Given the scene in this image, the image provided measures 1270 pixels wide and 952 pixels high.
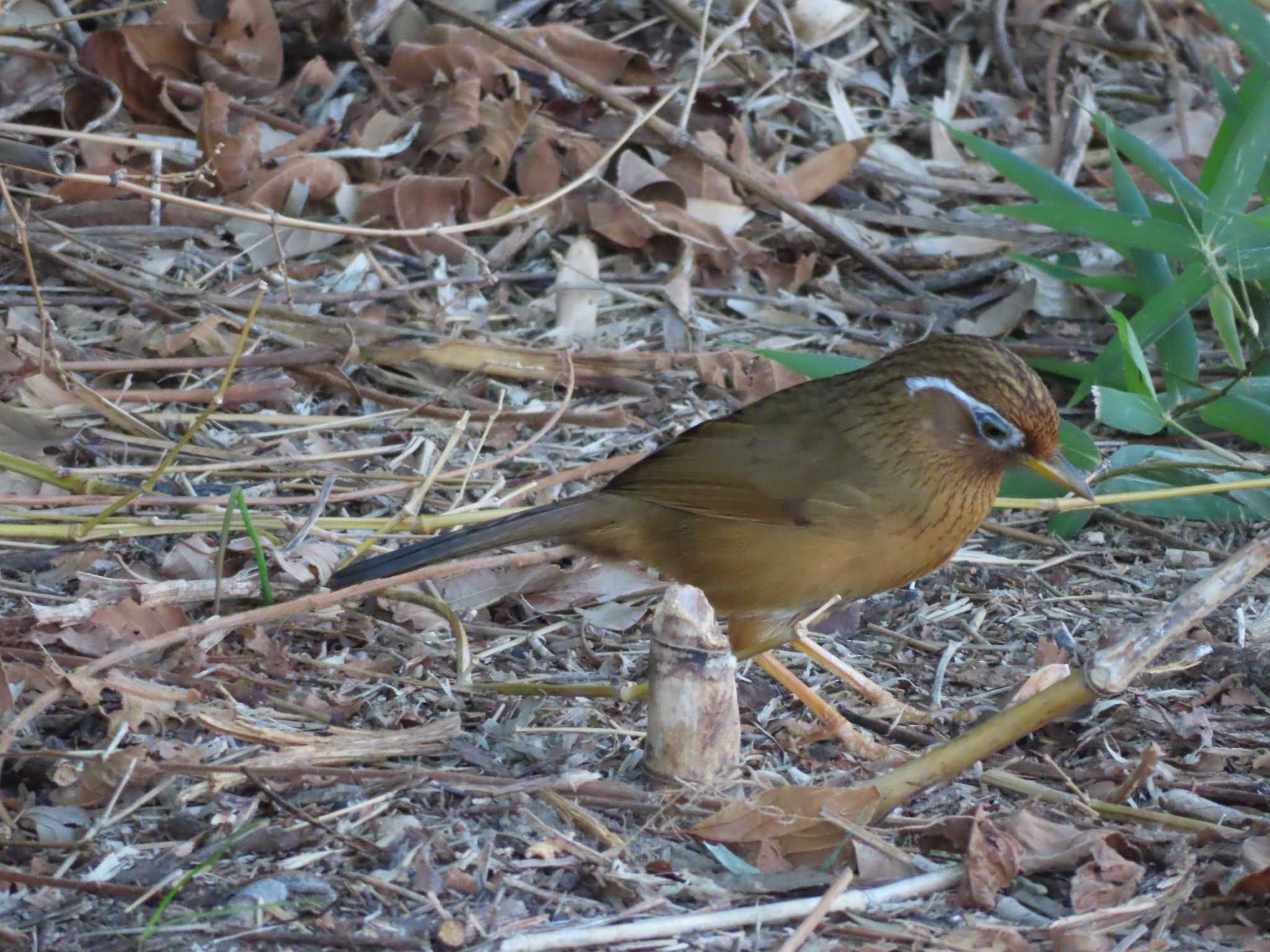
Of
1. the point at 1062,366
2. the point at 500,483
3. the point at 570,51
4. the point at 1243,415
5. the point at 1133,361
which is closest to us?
the point at 1133,361

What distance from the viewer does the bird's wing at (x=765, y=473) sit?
13.8 feet

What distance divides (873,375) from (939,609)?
0.73m

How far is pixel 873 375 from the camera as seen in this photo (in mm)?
4473

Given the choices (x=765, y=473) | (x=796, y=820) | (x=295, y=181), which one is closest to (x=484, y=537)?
(x=765, y=473)

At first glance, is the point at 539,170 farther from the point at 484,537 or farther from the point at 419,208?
the point at 484,537

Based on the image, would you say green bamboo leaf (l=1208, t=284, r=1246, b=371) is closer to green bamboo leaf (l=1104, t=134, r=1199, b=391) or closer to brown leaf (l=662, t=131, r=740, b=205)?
green bamboo leaf (l=1104, t=134, r=1199, b=391)

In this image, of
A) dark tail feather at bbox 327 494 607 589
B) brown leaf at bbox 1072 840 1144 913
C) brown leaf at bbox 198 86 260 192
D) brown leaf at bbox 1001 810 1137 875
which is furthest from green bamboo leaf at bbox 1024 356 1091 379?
brown leaf at bbox 198 86 260 192

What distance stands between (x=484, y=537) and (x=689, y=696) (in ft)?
3.94

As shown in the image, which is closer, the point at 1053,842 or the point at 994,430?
the point at 1053,842

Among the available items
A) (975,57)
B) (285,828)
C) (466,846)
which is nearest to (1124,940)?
(466,846)

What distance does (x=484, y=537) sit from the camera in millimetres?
4199

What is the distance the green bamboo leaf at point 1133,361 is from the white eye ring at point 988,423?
412 mm

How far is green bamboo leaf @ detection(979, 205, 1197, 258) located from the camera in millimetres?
4680

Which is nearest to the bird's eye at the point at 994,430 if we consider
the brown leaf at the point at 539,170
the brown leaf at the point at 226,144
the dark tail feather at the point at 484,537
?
the dark tail feather at the point at 484,537
